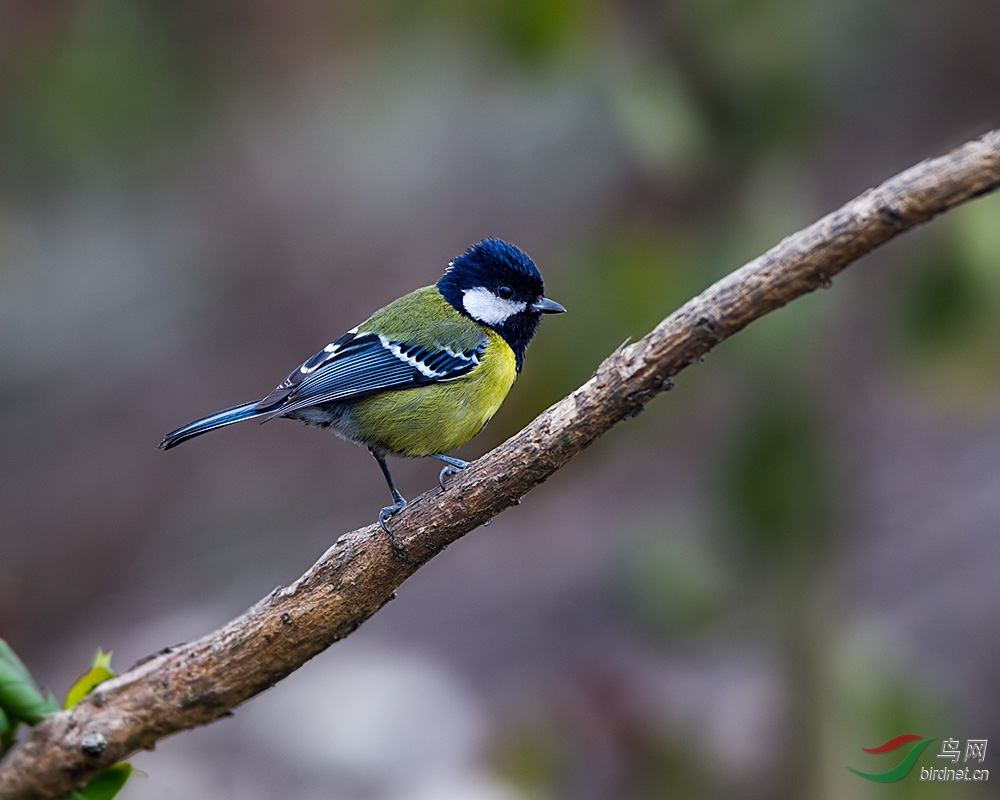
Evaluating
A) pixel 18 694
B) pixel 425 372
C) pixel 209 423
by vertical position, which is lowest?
pixel 18 694

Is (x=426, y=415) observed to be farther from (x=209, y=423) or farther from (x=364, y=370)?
(x=209, y=423)

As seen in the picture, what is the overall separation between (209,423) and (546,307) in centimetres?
95

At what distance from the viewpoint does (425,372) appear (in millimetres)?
2629

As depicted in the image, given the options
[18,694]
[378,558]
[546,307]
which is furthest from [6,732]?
[546,307]

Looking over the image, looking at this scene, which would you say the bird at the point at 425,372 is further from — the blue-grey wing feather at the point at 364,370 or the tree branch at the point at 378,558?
the tree branch at the point at 378,558

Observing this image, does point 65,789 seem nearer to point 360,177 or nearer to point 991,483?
point 991,483

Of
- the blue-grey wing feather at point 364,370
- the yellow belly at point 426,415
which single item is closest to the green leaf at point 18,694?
the blue-grey wing feather at point 364,370

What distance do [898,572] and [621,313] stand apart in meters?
2.53

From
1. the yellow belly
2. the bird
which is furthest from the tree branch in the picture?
the yellow belly

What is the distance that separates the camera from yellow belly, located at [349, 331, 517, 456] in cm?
259

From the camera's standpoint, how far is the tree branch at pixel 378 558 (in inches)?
58.0

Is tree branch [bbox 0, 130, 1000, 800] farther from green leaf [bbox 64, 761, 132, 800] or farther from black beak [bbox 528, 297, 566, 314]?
black beak [bbox 528, 297, 566, 314]

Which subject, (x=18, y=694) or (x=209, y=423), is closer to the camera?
(x=18, y=694)

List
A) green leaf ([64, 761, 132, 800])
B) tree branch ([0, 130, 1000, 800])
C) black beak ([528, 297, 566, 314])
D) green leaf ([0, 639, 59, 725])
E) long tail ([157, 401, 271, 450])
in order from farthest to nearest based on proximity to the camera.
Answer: black beak ([528, 297, 566, 314]) → long tail ([157, 401, 271, 450]) → green leaf ([64, 761, 132, 800]) → green leaf ([0, 639, 59, 725]) → tree branch ([0, 130, 1000, 800])
